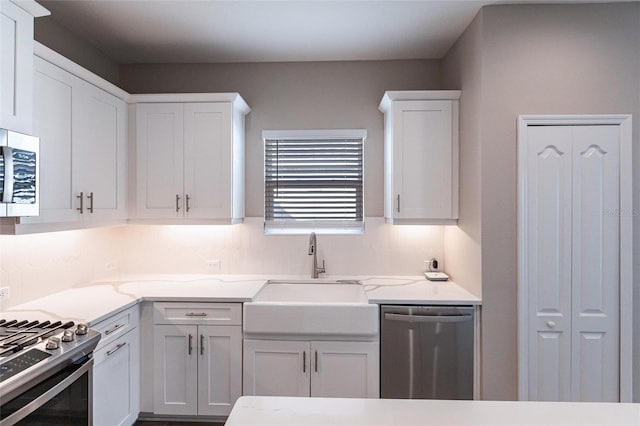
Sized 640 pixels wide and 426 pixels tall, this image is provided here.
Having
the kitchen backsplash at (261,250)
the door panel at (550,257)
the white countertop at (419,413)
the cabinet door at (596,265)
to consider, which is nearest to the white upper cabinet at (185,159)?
the kitchen backsplash at (261,250)

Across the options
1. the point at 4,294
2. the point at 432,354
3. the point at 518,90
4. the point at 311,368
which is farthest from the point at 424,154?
the point at 4,294

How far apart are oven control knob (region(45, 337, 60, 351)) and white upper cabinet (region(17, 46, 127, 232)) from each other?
0.62 meters

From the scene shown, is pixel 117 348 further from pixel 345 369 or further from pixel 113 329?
pixel 345 369

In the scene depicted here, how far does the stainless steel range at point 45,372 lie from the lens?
127cm

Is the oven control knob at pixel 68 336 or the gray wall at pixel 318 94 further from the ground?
the gray wall at pixel 318 94

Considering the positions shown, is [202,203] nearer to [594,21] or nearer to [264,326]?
[264,326]

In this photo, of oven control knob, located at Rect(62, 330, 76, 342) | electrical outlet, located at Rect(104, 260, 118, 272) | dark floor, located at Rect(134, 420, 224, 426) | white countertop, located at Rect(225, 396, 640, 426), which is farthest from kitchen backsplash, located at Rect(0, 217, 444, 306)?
white countertop, located at Rect(225, 396, 640, 426)

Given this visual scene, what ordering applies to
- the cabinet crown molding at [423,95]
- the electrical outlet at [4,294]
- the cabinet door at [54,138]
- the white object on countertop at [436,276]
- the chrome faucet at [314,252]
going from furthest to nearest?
the chrome faucet at [314,252], the white object on countertop at [436,276], the cabinet crown molding at [423,95], the electrical outlet at [4,294], the cabinet door at [54,138]

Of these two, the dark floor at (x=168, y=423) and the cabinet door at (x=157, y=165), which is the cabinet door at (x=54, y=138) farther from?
the dark floor at (x=168, y=423)

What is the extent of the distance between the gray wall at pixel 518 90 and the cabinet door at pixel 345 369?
2.27ft

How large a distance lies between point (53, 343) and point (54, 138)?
1.13 meters

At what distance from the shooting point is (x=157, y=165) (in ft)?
8.88

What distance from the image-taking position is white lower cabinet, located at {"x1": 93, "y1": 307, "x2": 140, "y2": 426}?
1965 millimetres

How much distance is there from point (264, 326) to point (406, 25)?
7.24 feet
